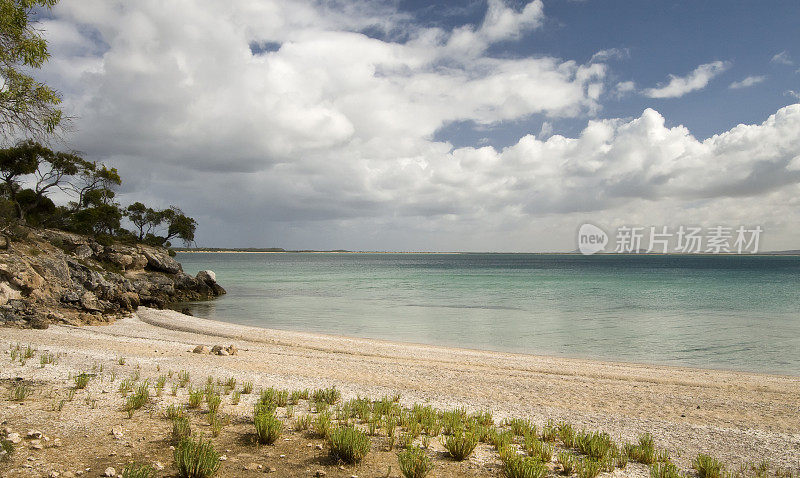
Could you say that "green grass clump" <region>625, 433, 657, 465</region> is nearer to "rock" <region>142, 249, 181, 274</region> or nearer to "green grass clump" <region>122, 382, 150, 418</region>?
"green grass clump" <region>122, 382, 150, 418</region>

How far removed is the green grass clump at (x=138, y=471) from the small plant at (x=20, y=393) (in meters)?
4.67

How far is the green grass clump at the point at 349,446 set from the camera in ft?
23.1

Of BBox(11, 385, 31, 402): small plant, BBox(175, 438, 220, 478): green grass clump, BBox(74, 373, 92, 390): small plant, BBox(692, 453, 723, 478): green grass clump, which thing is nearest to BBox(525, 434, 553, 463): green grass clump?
BBox(692, 453, 723, 478): green grass clump

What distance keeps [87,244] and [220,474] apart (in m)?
49.5

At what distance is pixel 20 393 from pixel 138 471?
18.1 ft

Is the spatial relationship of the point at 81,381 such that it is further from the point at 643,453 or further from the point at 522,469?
the point at 643,453

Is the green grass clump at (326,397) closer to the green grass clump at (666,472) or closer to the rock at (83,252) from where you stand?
the green grass clump at (666,472)

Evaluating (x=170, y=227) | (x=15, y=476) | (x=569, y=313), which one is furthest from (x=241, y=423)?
(x=170, y=227)

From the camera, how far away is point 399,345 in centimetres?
2525

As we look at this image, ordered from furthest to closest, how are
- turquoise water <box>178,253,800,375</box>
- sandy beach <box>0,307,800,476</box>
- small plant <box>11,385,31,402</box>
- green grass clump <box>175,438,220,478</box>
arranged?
turquoise water <box>178,253,800,375</box>
sandy beach <box>0,307,800,476</box>
small plant <box>11,385,31,402</box>
green grass clump <box>175,438,220,478</box>

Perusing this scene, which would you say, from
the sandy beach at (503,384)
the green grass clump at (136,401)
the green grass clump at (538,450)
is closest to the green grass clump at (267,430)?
the sandy beach at (503,384)

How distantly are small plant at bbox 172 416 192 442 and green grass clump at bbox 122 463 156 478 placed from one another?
38.9 inches

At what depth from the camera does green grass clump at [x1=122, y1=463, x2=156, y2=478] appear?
5.79 m

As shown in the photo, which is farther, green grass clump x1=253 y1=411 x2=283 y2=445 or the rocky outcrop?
the rocky outcrop
